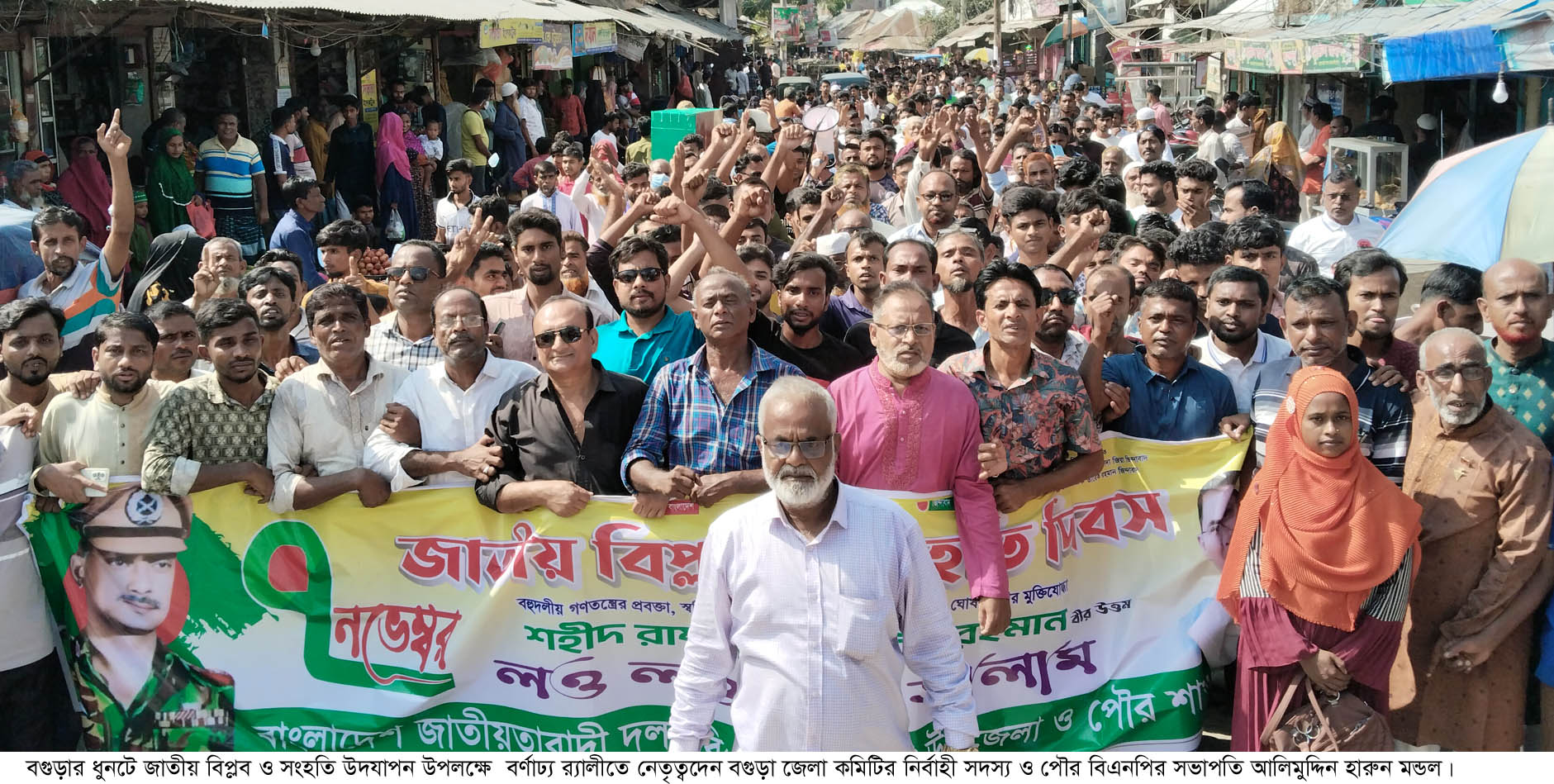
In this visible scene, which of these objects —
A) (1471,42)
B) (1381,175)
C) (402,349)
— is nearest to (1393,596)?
(402,349)

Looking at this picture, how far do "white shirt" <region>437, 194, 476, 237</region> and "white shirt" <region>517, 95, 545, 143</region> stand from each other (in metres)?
8.08

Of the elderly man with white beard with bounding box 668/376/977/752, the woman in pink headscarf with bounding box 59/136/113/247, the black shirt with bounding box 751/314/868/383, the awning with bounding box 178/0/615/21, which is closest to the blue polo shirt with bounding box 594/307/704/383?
the black shirt with bounding box 751/314/868/383

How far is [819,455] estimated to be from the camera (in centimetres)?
352

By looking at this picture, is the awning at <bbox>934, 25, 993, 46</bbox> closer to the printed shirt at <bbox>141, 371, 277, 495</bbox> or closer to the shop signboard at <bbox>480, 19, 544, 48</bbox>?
the shop signboard at <bbox>480, 19, 544, 48</bbox>

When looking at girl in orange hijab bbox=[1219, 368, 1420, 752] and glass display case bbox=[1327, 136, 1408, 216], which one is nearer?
girl in orange hijab bbox=[1219, 368, 1420, 752]

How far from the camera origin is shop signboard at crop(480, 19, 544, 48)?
15492 millimetres

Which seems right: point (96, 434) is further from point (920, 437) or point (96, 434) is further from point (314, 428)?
point (920, 437)

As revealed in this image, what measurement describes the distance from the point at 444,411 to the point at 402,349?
927 mm

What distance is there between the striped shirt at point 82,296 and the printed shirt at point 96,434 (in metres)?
1.93

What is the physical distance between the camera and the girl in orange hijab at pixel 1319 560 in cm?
415

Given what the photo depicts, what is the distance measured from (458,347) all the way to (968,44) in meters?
54.4

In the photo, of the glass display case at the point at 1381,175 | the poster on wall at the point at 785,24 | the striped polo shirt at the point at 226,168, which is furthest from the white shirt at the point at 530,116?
the poster on wall at the point at 785,24

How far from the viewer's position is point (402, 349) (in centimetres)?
588

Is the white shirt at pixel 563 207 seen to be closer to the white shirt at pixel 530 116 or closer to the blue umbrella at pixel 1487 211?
the blue umbrella at pixel 1487 211
